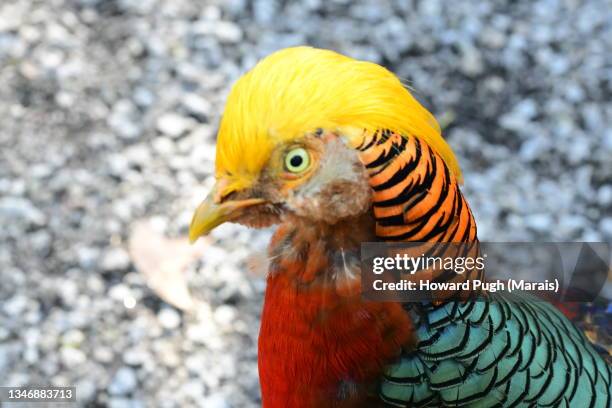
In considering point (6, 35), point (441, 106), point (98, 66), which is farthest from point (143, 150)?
point (441, 106)

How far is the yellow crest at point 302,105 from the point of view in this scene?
201 cm

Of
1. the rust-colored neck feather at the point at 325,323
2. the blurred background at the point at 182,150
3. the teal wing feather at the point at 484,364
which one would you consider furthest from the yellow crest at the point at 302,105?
the blurred background at the point at 182,150

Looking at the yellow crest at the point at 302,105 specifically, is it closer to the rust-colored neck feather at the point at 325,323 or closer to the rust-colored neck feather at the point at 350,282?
the rust-colored neck feather at the point at 350,282

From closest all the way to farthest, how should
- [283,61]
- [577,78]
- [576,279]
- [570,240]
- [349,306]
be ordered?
[283,61]
[349,306]
[576,279]
[570,240]
[577,78]

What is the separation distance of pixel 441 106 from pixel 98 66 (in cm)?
214

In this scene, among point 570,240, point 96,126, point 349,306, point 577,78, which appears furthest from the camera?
point 577,78

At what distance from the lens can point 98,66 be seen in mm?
4734

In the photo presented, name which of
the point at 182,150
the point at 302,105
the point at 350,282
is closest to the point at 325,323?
the point at 350,282

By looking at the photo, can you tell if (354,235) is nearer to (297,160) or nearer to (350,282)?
(350,282)

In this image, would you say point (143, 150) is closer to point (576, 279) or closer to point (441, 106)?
point (441, 106)

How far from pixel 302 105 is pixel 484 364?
38.5 inches

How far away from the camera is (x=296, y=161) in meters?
2.05

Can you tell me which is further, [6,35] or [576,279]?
[6,35]

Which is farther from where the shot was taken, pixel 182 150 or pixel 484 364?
pixel 182 150
